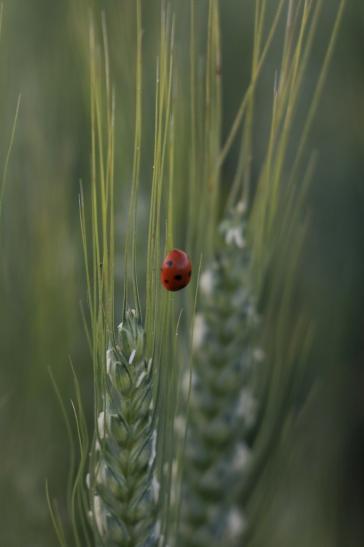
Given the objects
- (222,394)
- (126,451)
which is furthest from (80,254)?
(126,451)

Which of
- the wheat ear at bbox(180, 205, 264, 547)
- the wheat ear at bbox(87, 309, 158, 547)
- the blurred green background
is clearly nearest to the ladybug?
the wheat ear at bbox(87, 309, 158, 547)

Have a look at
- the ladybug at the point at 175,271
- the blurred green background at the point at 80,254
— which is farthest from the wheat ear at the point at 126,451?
the blurred green background at the point at 80,254

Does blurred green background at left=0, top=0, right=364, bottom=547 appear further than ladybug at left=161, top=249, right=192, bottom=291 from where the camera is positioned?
Yes

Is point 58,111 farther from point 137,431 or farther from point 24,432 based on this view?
point 137,431

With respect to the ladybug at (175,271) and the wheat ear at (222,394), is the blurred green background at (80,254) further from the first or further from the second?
the ladybug at (175,271)

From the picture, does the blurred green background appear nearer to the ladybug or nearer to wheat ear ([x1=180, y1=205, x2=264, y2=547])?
wheat ear ([x1=180, y1=205, x2=264, y2=547])

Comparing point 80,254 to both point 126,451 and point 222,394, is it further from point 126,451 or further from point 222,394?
point 126,451
